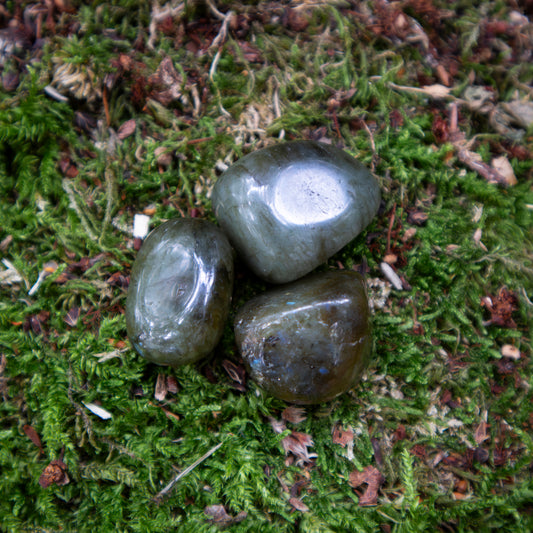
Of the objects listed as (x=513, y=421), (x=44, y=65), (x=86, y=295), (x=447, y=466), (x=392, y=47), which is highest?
(x=392, y=47)

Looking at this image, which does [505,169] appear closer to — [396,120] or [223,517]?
[396,120]

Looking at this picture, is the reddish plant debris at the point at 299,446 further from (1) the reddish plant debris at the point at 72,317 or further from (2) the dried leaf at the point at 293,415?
(1) the reddish plant debris at the point at 72,317

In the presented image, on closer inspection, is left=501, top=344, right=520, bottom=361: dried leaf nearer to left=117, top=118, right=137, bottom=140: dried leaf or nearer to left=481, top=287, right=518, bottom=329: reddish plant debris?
left=481, top=287, right=518, bottom=329: reddish plant debris

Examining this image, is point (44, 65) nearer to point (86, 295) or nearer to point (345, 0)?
point (86, 295)

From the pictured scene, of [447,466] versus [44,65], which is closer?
[447,466]

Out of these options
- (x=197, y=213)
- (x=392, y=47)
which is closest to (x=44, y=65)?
(x=197, y=213)

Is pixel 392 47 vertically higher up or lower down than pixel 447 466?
higher up

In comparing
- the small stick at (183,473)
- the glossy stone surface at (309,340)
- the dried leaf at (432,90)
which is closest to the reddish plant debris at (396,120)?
the dried leaf at (432,90)
